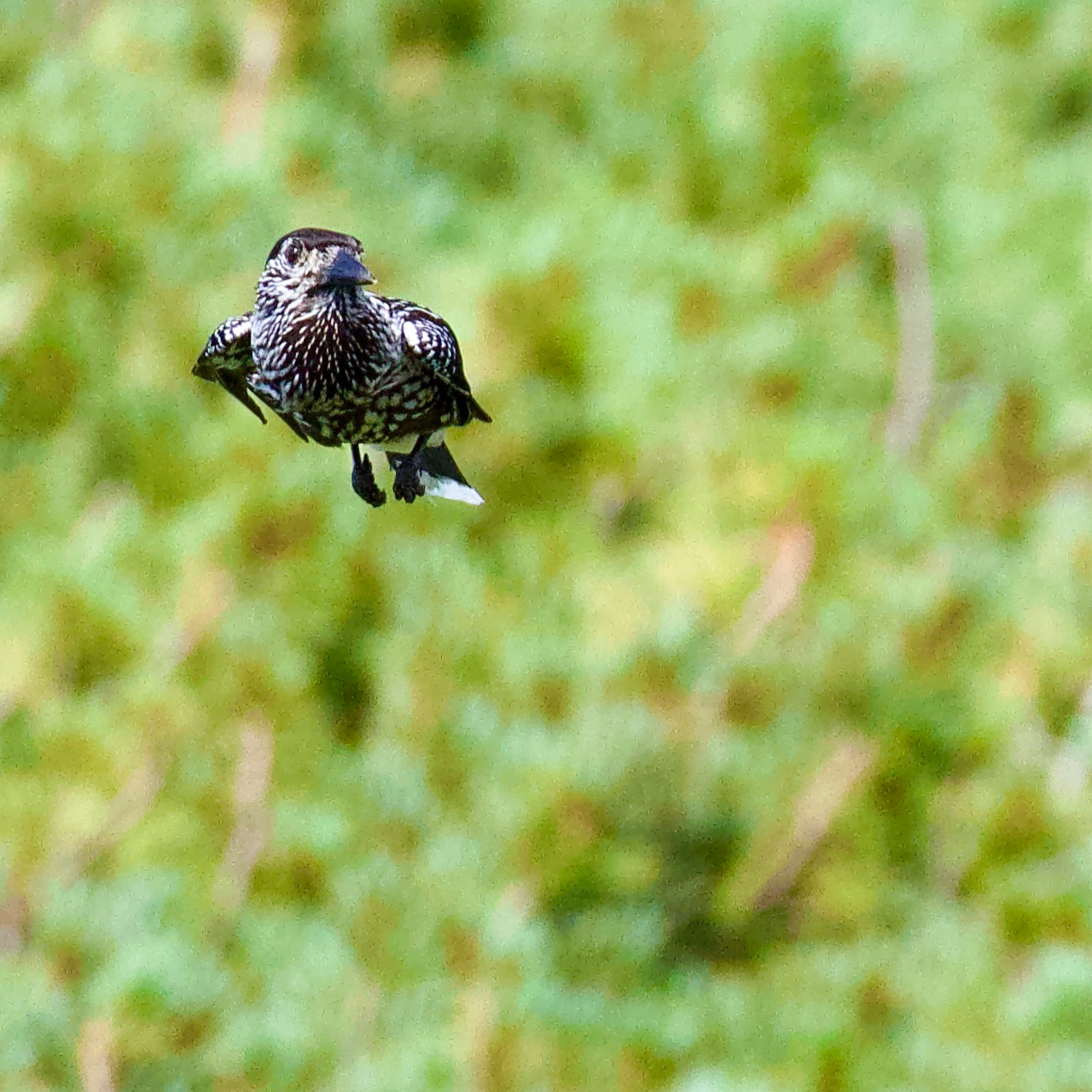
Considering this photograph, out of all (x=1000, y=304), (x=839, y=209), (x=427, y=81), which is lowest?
(x=839, y=209)

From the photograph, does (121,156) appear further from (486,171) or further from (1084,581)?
(1084,581)

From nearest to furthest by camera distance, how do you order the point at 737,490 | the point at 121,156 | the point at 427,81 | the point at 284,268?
the point at 284,268 < the point at 737,490 < the point at 121,156 < the point at 427,81

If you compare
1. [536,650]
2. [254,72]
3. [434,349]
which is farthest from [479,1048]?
[254,72]

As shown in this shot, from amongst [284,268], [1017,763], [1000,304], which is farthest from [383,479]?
[1000,304]

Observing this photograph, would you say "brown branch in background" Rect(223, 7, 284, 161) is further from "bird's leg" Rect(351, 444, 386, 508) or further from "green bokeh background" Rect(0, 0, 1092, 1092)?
"bird's leg" Rect(351, 444, 386, 508)

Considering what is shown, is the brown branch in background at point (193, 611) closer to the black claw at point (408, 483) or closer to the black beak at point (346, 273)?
the black claw at point (408, 483)

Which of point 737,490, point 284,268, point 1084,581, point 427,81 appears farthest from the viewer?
point 427,81

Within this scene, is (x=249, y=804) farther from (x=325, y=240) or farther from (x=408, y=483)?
(x=325, y=240)
